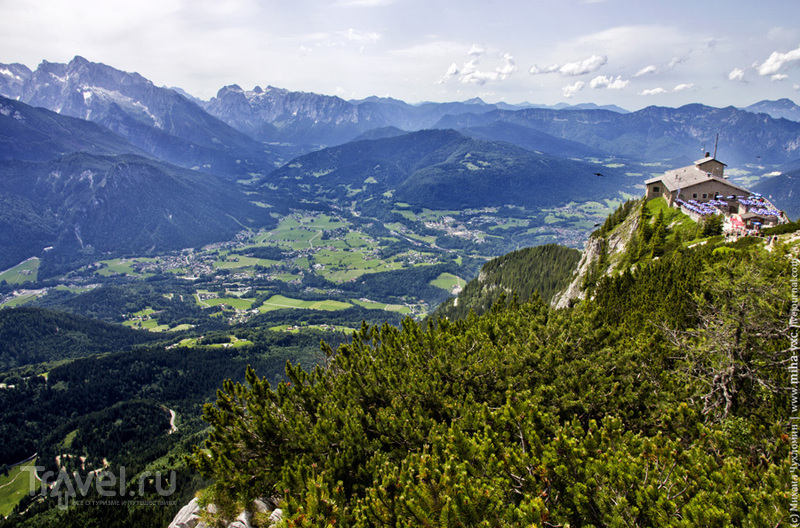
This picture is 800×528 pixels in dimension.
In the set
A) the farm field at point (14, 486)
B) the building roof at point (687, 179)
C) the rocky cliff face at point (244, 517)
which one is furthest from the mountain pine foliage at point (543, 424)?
the farm field at point (14, 486)

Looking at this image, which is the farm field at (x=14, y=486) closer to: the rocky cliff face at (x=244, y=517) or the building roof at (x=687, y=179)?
the rocky cliff face at (x=244, y=517)

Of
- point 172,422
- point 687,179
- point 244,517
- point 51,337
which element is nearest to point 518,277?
point 687,179

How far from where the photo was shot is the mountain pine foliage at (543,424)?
33.3ft

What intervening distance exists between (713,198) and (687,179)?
18.2ft

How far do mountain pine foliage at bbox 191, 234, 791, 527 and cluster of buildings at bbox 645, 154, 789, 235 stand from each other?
2539 cm

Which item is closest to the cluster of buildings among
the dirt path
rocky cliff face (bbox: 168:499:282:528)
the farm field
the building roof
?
the building roof

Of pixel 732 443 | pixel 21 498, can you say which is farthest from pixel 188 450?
pixel 732 443

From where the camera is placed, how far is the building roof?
56188mm

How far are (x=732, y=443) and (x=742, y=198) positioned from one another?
187 ft

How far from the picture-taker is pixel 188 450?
8200 centimetres

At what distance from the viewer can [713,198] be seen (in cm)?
5603

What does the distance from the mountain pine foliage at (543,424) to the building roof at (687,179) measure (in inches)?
1494

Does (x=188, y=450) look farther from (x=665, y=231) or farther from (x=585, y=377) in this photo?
(x=665, y=231)

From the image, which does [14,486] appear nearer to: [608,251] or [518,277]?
[608,251]
